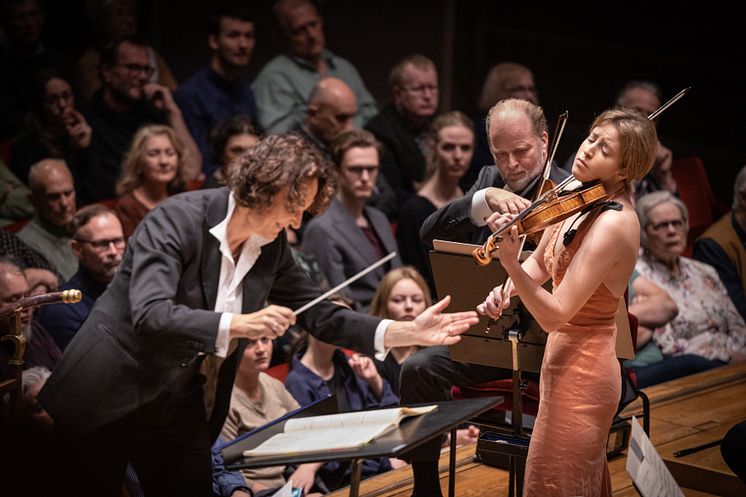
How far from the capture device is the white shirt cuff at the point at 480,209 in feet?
9.02

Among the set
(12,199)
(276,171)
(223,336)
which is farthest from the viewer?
(12,199)

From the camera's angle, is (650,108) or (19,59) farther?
(650,108)

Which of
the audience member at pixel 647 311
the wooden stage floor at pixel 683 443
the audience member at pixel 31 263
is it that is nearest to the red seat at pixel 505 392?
the wooden stage floor at pixel 683 443

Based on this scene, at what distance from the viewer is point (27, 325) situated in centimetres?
361

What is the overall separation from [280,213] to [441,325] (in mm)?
480

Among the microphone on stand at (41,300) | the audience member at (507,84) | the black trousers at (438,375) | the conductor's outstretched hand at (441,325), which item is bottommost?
the black trousers at (438,375)

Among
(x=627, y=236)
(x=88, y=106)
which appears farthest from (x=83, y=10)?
(x=627, y=236)

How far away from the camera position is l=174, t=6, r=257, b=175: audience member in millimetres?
5137

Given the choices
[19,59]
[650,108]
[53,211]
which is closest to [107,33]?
[19,59]

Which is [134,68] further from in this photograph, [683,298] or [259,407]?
[683,298]

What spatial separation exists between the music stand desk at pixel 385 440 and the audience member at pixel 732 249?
3490mm

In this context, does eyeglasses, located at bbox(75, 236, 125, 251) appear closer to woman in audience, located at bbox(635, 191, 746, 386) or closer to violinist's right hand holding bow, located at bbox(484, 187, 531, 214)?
violinist's right hand holding bow, located at bbox(484, 187, 531, 214)

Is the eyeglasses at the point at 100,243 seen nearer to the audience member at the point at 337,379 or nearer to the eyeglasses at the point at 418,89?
the audience member at the point at 337,379

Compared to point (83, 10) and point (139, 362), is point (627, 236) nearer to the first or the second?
point (139, 362)
